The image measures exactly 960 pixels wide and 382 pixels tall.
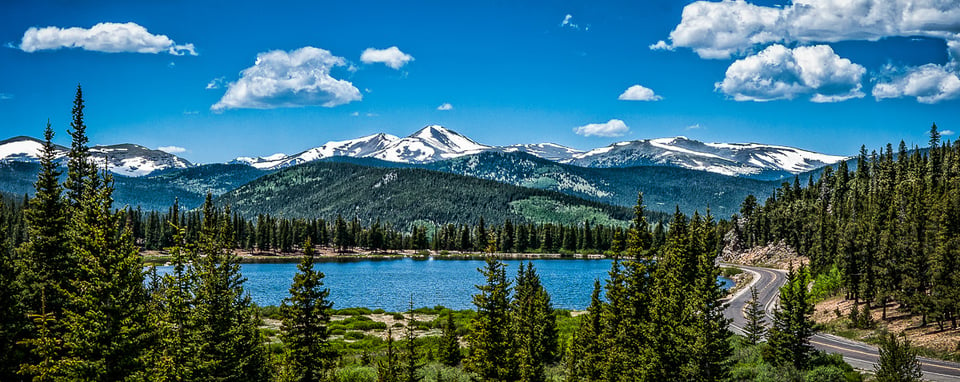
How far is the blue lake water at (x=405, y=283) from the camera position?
98562 mm

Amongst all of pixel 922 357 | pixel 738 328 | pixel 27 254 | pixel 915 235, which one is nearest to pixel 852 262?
pixel 915 235

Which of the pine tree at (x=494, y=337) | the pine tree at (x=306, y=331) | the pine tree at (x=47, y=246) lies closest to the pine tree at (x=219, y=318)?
the pine tree at (x=306, y=331)

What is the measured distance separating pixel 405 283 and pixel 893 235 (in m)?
85.2

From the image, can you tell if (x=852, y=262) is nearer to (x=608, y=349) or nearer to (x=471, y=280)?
(x=608, y=349)

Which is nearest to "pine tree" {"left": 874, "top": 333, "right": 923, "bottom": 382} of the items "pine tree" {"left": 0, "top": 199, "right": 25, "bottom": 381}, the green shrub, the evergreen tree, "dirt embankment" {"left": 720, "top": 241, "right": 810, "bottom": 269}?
the green shrub

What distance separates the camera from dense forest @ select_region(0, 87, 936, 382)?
66.7 feet

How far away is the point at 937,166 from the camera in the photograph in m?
124

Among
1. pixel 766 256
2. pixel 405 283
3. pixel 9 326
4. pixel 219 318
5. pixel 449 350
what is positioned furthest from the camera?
pixel 766 256

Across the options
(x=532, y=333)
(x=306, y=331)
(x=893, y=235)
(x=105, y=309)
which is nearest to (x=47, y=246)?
(x=105, y=309)

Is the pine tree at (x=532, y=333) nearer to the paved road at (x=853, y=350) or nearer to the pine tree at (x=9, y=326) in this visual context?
the paved road at (x=853, y=350)

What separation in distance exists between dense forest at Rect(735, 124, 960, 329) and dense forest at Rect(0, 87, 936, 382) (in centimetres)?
2482

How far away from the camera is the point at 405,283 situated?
12550 centimetres

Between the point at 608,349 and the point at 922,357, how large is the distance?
2980 cm

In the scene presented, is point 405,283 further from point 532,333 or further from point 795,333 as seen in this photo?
point 795,333
